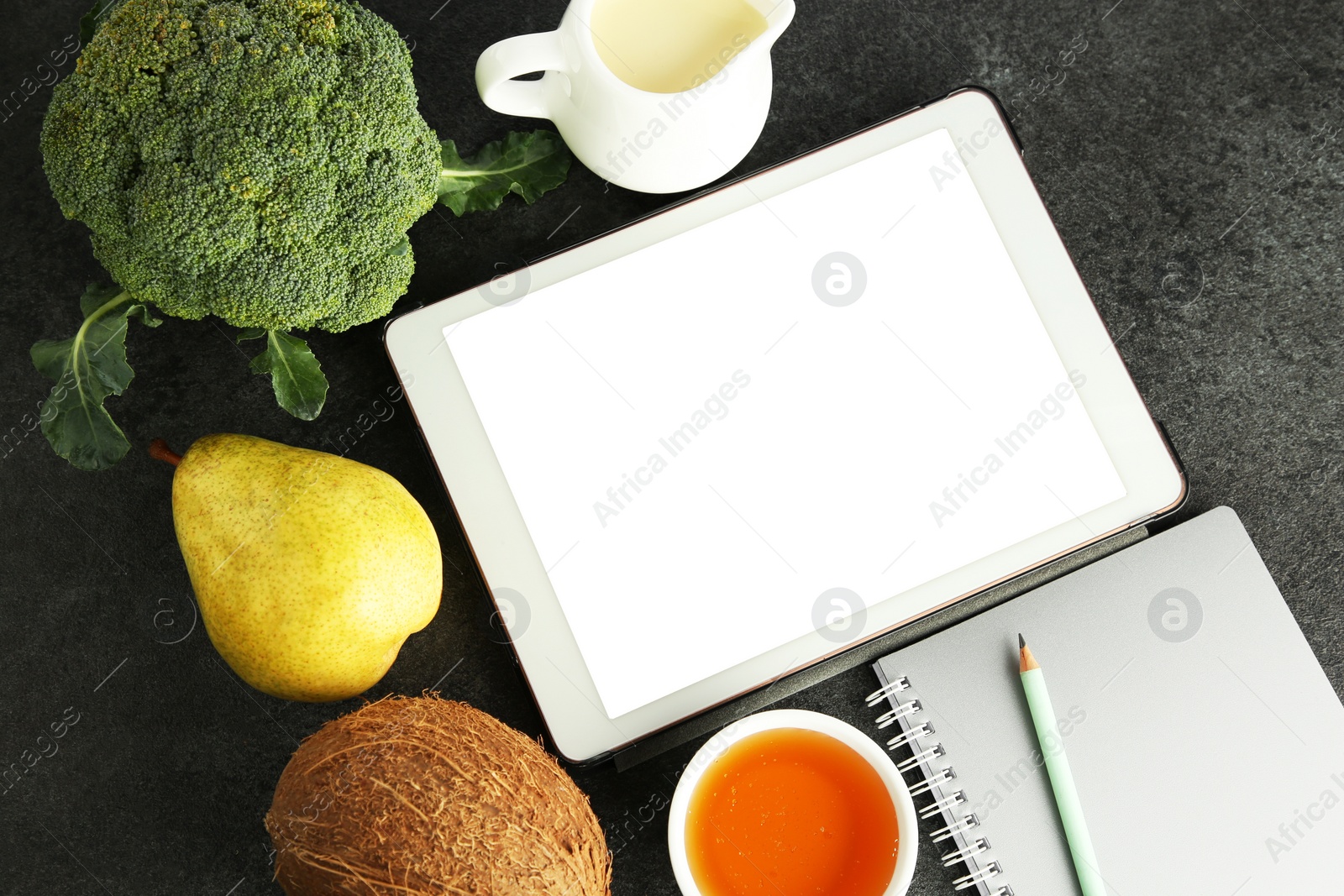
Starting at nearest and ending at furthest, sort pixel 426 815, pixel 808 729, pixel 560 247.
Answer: pixel 426 815 → pixel 808 729 → pixel 560 247

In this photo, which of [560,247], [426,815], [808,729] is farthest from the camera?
[560,247]

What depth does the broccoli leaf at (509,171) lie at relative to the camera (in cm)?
77

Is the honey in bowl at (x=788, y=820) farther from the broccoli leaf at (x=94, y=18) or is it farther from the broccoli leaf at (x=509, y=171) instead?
the broccoli leaf at (x=94, y=18)

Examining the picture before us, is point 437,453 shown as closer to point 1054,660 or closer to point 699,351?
point 699,351

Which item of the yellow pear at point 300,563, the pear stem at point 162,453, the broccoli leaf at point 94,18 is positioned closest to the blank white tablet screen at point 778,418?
the yellow pear at point 300,563

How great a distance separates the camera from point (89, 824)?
75 centimetres

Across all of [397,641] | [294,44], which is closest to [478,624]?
[397,641]

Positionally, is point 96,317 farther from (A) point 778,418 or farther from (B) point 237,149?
(A) point 778,418

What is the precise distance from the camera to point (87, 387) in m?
0.71

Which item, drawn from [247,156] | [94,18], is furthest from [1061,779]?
[94,18]

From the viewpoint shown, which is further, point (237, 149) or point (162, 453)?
point (162, 453)

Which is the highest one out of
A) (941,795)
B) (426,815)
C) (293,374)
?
(293,374)

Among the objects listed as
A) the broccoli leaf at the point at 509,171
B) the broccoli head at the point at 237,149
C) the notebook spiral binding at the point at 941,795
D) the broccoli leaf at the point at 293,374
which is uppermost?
the broccoli head at the point at 237,149

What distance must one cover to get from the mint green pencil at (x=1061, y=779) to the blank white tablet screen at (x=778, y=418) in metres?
0.12
